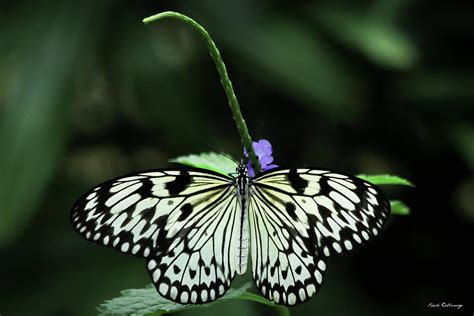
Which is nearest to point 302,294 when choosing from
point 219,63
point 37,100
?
point 219,63

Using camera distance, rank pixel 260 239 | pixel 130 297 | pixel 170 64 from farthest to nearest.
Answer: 1. pixel 170 64
2. pixel 260 239
3. pixel 130 297

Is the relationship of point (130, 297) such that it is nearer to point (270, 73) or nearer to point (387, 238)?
point (270, 73)

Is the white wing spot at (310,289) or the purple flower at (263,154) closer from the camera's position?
the white wing spot at (310,289)

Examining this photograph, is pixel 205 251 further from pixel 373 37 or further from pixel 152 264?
pixel 373 37

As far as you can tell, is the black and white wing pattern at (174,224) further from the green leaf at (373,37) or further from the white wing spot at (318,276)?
the green leaf at (373,37)

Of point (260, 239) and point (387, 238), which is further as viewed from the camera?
point (387, 238)

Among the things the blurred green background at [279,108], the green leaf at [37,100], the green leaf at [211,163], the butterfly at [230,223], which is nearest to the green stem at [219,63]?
the butterfly at [230,223]

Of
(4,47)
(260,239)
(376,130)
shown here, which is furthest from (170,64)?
(260,239)

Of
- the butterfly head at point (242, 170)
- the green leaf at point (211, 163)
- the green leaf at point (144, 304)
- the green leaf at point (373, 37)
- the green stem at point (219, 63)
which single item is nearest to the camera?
the green stem at point (219, 63)
